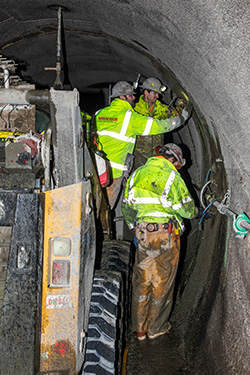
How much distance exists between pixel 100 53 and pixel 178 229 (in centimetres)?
334

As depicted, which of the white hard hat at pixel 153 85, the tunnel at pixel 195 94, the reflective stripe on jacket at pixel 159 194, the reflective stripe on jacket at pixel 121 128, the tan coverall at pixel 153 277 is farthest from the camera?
the white hard hat at pixel 153 85

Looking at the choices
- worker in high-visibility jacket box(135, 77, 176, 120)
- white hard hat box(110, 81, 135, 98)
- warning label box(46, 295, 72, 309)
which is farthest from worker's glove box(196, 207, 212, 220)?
warning label box(46, 295, 72, 309)

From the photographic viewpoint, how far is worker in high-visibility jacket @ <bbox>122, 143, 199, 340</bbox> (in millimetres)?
4699

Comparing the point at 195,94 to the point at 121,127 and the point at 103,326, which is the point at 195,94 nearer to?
the point at 121,127

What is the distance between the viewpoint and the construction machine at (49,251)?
8.16 ft

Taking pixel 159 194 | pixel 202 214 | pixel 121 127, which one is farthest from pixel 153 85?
A: pixel 202 214

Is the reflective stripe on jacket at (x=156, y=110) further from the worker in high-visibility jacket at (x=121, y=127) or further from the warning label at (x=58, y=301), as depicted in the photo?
the warning label at (x=58, y=301)

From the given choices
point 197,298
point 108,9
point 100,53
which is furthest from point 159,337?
point 100,53

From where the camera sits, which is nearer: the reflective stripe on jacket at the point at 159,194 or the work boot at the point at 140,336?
the reflective stripe on jacket at the point at 159,194

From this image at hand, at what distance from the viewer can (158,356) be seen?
4.60 meters

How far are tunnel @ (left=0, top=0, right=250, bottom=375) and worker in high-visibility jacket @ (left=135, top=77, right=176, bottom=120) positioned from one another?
184 millimetres

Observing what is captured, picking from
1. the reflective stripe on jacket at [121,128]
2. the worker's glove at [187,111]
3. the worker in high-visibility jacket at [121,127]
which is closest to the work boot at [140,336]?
the worker in high-visibility jacket at [121,127]

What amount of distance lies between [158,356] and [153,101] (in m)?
3.43

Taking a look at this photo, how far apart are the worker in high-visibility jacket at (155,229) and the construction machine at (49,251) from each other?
179 cm
